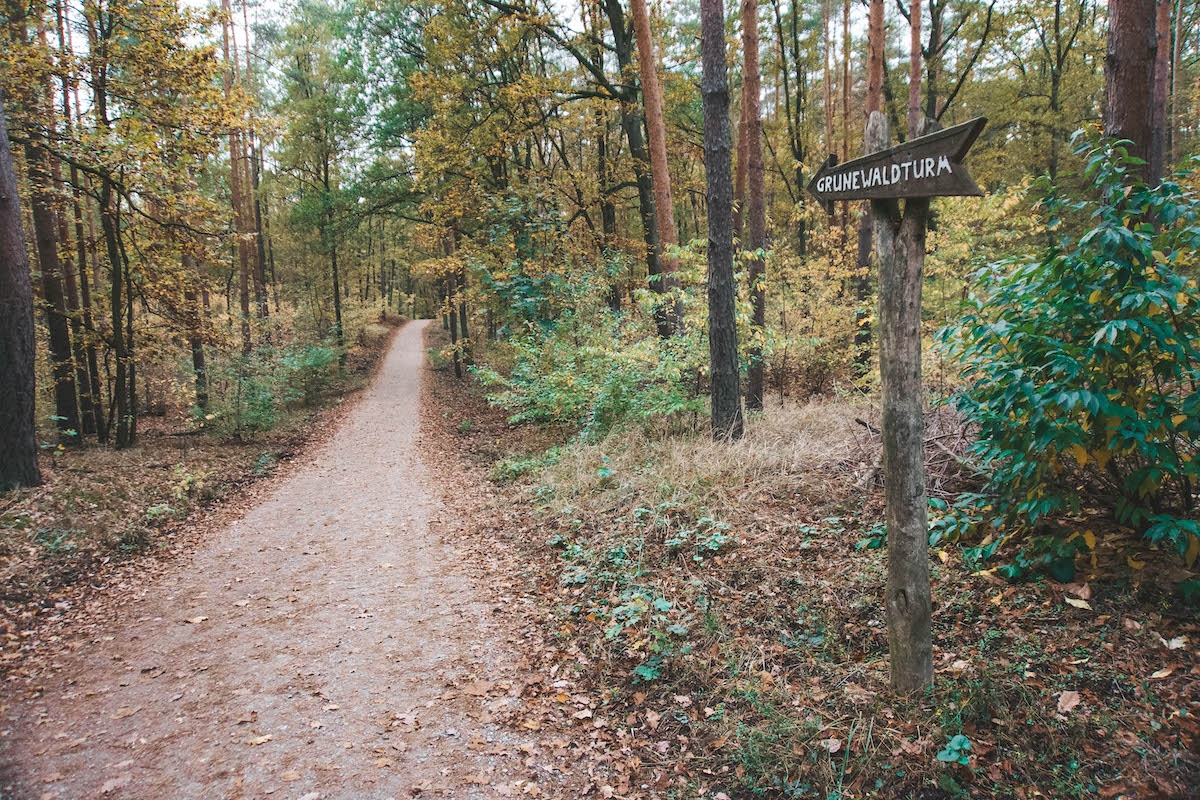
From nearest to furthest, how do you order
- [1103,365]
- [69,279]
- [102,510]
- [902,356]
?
[902,356] → [1103,365] → [102,510] → [69,279]

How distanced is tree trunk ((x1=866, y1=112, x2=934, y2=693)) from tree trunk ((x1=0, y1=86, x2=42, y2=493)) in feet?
32.4

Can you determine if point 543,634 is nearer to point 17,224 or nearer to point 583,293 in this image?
point 583,293

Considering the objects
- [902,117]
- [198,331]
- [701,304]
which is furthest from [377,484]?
[902,117]

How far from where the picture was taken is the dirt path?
3.32 meters

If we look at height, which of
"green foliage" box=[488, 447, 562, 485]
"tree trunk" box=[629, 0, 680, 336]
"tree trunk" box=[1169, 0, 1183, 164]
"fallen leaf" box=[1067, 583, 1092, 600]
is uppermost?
"tree trunk" box=[1169, 0, 1183, 164]

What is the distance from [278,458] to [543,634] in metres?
8.83

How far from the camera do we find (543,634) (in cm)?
480

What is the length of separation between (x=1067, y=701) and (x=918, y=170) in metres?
2.69

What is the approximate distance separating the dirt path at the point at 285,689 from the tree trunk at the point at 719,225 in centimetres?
401

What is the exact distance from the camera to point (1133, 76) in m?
4.05

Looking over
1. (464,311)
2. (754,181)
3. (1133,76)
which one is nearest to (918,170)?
A: (1133,76)

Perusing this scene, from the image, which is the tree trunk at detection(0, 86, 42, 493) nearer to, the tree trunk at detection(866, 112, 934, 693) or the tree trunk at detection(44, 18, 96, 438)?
the tree trunk at detection(44, 18, 96, 438)

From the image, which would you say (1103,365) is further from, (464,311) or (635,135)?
(464,311)

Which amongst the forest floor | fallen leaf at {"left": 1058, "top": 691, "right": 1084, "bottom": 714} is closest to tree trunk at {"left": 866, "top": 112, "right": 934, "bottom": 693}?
the forest floor
